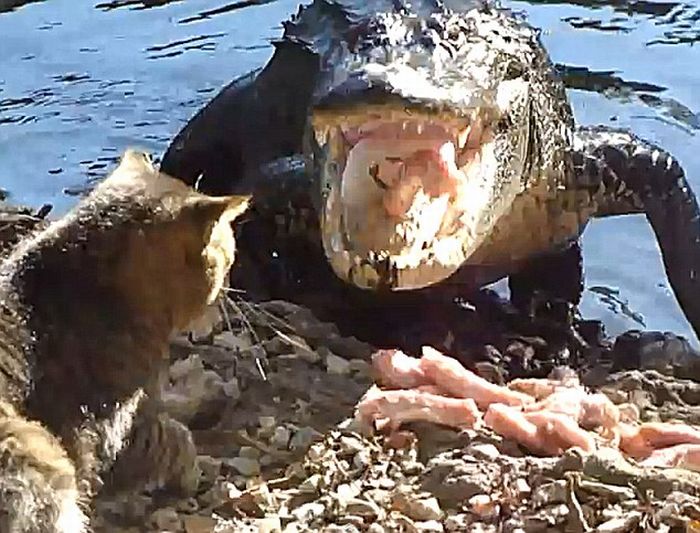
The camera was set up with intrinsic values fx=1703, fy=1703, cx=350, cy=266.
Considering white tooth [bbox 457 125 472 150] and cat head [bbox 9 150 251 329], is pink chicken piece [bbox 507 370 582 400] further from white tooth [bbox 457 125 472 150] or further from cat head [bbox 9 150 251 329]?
cat head [bbox 9 150 251 329]

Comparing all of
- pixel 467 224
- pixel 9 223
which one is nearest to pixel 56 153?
pixel 9 223

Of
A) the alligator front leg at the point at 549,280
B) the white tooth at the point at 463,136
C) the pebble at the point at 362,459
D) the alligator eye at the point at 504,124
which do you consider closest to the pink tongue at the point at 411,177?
the white tooth at the point at 463,136

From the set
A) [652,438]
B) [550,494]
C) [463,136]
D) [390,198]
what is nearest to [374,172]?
[390,198]

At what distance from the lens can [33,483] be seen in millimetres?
2596

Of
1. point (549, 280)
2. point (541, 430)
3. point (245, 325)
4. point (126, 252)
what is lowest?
point (549, 280)

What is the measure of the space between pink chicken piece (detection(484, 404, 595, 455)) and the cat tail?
103 centimetres

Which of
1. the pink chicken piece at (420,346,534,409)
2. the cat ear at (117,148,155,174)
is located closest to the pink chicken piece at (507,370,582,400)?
the pink chicken piece at (420,346,534,409)

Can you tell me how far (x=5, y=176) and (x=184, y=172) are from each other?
787 millimetres

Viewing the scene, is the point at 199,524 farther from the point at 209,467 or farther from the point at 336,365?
the point at 336,365

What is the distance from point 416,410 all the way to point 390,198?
0.50 meters

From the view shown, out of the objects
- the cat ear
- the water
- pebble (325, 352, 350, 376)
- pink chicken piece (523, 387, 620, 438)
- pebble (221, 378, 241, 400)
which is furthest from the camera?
the water

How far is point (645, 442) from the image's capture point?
3.53 m

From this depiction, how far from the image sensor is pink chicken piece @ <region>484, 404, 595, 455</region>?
3393 millimetres

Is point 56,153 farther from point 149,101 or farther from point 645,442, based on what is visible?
point 645,442
